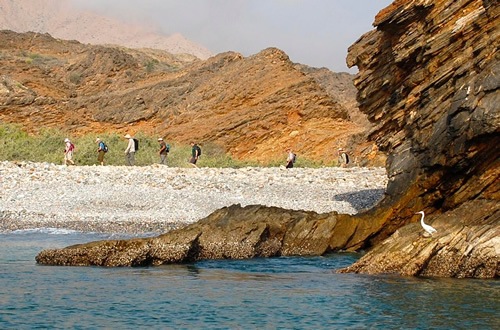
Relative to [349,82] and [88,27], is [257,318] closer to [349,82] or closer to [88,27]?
[349,82]

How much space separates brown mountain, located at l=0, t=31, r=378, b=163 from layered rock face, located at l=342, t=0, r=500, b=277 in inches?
799

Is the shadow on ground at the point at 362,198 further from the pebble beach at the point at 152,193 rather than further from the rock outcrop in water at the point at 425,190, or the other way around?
the rock outcrop in water at the point at 425,190

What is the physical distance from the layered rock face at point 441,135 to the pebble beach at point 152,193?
19.9 feet

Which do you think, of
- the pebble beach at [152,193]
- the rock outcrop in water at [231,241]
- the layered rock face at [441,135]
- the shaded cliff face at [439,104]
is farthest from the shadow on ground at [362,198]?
the rock outcrop in water at [231,241]

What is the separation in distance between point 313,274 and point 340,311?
151 inches

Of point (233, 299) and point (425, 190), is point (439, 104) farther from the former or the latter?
point (233, 299)

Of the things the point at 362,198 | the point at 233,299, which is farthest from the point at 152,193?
the point at 233,299

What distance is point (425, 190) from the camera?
2009 centimetres

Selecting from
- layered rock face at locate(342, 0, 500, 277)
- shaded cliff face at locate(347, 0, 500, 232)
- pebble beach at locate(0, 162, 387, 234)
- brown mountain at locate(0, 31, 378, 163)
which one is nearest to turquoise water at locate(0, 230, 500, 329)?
layered rock face at locate(342, 0, 500, 277)

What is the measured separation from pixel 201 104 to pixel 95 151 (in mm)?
12136

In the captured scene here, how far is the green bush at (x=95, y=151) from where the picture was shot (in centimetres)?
4359

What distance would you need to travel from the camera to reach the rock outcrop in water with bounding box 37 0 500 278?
1639 centimetres

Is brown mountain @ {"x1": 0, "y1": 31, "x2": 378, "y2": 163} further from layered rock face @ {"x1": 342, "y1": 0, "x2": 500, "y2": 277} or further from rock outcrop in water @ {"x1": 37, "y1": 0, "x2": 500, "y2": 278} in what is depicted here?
rock outcrop in water @ {"x1": 37, "y1": 0, "x2": 500, "y2": 278}

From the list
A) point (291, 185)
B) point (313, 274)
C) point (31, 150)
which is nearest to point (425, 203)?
point (313, 274)
